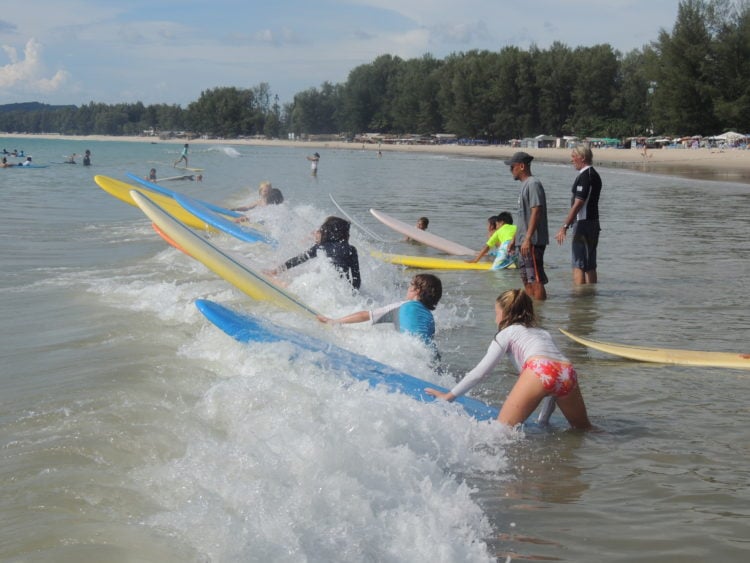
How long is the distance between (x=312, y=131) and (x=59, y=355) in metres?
168

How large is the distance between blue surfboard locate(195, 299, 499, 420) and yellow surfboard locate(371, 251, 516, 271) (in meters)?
6.42

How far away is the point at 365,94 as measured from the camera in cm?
15088

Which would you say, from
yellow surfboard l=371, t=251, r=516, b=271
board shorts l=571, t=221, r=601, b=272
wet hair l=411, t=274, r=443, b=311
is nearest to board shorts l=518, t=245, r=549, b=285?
board shorts l=571, t=221, r=601, b=272

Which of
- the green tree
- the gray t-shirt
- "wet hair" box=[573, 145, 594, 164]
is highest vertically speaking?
the green tree

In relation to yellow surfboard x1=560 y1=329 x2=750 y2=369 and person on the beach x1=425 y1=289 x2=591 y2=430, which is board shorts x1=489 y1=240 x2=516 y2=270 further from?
person on the beach x1=425 y1=289 x2=591 y2=430

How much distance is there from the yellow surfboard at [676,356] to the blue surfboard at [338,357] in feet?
6.78

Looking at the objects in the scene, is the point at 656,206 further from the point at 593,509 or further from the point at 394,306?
the point at 593,509

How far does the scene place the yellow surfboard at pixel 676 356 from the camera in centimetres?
689

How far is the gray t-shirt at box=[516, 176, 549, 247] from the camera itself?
913 cm

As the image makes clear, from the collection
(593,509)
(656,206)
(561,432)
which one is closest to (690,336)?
(561,432)

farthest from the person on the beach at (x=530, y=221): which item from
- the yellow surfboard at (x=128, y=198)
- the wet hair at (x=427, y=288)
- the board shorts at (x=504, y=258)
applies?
the yellow surfboard at (x=128, y=198)

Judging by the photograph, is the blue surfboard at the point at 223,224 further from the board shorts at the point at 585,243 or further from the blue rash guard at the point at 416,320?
the blue rash guard at the point at 416,320

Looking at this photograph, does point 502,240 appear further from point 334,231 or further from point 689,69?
point 689,69

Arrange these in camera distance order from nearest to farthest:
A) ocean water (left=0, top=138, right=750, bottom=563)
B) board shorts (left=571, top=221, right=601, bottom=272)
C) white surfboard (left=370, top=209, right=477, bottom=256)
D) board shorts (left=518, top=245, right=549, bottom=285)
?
ocean water (left=0, top=138, right=750, bottom=563)
board shorts (left=518, top=245, right=549, bottom=285)
board shorts (left=571, top=221, right=601, bottom=272)
white surfboard (left=370, top=209, right=477, bottom=256)
